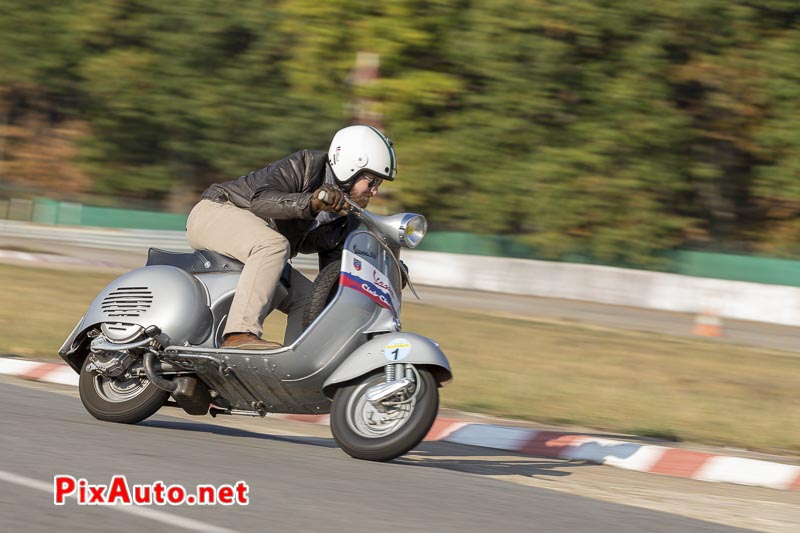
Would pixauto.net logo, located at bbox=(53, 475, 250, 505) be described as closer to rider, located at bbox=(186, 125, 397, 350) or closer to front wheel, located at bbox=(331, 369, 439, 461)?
front wheel, located at bbox=(331, 369, 439, 461)

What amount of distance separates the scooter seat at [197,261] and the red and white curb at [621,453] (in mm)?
2281

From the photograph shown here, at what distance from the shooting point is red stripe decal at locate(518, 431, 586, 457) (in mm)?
8133

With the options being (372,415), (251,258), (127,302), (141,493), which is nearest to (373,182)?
(251,258)

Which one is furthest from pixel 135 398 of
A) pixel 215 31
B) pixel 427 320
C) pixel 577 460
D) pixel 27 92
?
pixel 27 92

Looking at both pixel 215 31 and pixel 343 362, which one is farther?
pixel 215 31

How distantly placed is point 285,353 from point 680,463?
2921 millimetres

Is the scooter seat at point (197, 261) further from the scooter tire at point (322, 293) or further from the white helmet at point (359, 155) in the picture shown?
the white helmet at point (359, 155)

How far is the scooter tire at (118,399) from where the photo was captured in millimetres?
7020

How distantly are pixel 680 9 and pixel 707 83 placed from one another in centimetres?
249

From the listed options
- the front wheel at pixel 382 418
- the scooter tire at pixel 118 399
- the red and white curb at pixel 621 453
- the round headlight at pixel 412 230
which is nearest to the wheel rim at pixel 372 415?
the front wheel at pixel 382 418

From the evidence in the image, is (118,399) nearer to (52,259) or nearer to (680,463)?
(680,463)

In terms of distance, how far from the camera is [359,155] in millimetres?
6555

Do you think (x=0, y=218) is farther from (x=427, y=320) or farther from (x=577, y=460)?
(x=577, y=460)

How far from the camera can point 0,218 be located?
43438 mm
